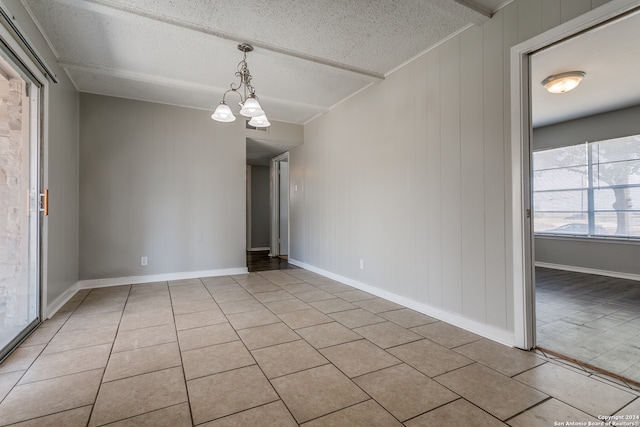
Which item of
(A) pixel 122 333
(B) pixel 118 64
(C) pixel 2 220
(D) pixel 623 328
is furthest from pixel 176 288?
(D) pixel 623 328

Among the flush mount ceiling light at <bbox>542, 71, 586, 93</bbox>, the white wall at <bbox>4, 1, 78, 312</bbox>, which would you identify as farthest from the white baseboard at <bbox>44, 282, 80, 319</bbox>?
the flush mount ceiling light at <bbox>542, 71, 586, 93</bbox>

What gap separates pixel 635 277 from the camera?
4.51 m

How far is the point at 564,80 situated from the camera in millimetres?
3447

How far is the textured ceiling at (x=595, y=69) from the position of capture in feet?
8.88

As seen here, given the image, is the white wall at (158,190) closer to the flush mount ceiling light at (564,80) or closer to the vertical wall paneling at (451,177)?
the vertical wall paneling at (451,177)

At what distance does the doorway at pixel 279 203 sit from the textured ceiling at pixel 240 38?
2877mm

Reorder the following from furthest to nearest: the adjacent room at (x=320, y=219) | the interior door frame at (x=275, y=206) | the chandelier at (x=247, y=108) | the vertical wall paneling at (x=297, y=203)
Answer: the interior door frame at (x=275, y=206) → the vertical wall paneling at (x=297, y=203) → the chandelier at (x=247, y=108) → the adjacent room at (x=320, y=219)

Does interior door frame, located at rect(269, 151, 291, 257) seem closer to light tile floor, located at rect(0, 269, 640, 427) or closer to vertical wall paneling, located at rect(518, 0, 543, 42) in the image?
light tile floor, located at rect(0, 269, 640, 427)

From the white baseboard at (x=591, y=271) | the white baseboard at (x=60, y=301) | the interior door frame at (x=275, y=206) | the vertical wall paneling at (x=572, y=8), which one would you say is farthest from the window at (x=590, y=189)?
the white baseboard at (x=60, y=301)

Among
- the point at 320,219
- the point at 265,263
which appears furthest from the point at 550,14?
the point at 265,263

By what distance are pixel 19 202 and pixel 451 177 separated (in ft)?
12.2

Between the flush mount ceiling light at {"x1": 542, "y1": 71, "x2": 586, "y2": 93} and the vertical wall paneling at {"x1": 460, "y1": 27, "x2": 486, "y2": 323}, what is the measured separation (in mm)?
1727

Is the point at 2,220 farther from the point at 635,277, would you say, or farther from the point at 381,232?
the point at 635,277

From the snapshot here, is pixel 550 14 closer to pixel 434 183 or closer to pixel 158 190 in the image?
pixel 434 183
